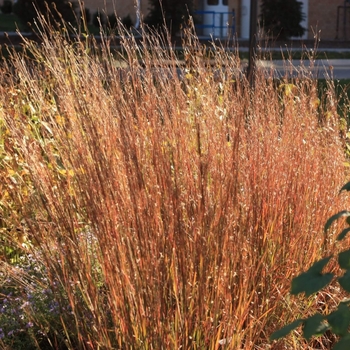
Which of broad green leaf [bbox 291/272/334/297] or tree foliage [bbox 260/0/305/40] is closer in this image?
broad green leaf [bbox 291/272/334/297]

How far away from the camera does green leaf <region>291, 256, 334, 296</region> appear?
1.85 meters

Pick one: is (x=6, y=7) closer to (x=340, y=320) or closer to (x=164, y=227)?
(x=164, y=227)

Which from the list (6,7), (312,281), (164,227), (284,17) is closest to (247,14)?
(284,17)

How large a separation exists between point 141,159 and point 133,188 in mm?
180

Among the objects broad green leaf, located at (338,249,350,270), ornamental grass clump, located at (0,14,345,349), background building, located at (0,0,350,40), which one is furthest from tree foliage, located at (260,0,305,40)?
broad green leaf, located at (338,249,350,270)

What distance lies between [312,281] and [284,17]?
21.4 m

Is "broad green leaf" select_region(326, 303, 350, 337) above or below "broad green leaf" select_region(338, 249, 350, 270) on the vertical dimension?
below

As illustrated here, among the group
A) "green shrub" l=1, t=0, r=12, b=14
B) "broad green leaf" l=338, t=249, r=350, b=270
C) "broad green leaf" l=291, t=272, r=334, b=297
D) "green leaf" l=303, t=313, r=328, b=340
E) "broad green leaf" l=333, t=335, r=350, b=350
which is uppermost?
"green shrub" l=1, t=0, r=12, b=14

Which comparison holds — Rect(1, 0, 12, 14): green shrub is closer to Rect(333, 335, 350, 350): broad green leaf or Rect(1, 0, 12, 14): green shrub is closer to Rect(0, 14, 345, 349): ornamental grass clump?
Rect(0, 14, 345, 349): ornamental grass clump

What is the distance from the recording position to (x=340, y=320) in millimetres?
1905

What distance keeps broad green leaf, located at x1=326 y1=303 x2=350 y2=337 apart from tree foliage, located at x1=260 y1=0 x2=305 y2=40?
2089cm

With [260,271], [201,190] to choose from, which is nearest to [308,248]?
[260,271]

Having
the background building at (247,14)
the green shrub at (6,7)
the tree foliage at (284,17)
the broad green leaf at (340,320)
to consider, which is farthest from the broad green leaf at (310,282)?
the green shrub at (6,7)

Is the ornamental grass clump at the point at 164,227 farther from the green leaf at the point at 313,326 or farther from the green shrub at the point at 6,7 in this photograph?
the green shrub at the point at 6,7
